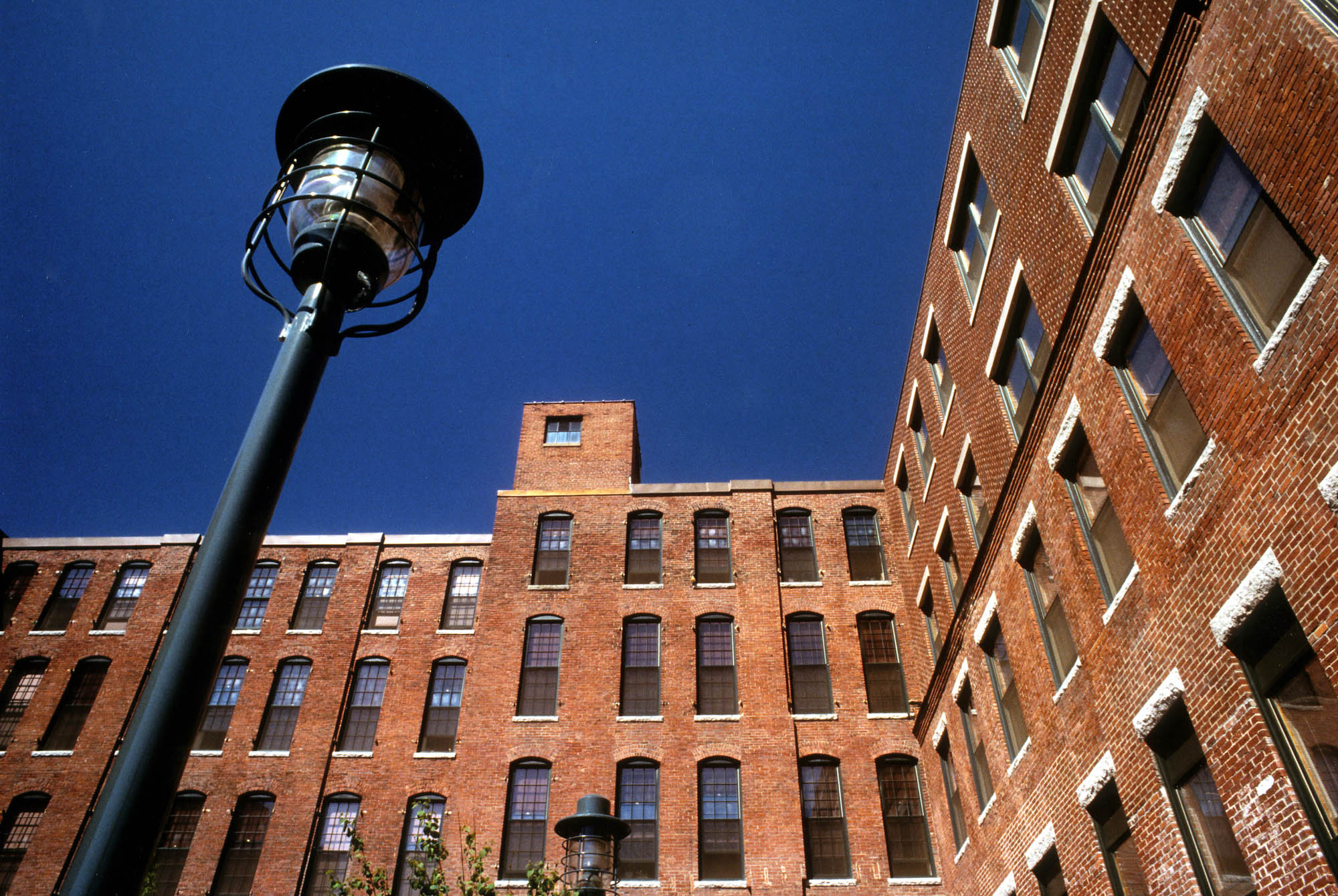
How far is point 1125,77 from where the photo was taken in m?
11.2

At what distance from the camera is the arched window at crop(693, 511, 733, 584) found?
2650cm

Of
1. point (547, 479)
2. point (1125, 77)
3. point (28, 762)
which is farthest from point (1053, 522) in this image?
point (28, 762)

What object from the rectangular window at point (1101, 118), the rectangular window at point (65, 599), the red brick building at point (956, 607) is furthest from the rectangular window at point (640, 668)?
the rectangular window at point (65, 599)

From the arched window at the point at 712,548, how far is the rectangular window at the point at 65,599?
20408mm

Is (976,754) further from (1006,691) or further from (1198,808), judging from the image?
(1198,808)

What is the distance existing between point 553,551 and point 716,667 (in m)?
6.22

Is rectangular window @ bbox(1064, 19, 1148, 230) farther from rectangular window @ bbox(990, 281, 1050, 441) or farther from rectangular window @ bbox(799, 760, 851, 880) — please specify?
rectangular window @ bbox(799, 760, 851, 880)

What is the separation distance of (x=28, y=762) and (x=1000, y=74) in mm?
30795

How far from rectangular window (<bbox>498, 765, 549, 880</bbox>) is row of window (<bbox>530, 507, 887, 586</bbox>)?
18.6 ft

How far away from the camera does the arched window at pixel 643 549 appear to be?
26.6m

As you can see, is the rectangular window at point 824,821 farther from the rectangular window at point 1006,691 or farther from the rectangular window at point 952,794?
the rectangular window at point 1006,691

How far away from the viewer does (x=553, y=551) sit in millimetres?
27141

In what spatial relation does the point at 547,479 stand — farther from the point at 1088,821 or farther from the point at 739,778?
the point at 1088,821

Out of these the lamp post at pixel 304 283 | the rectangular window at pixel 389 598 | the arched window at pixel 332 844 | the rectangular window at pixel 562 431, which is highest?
the rectangular window at pixel 562 431
